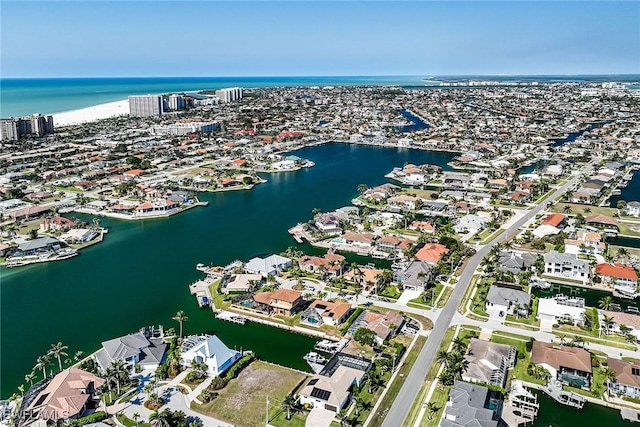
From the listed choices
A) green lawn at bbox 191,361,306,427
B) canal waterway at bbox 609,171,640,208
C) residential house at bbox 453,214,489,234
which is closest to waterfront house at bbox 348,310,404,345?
green lawn at bbox 191,361,306,427

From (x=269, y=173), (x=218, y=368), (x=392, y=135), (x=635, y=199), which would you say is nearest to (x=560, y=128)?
(x=392, y=135)

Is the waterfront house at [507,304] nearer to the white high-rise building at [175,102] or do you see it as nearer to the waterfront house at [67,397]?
the waterfront house at [67,397]

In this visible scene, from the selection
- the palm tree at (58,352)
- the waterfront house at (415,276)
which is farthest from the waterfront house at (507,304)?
the palm tree at (58,352)

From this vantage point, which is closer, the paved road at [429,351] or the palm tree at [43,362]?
the paved road at [429,351]

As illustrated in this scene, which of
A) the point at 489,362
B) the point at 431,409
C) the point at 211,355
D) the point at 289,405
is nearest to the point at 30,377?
the point at 211,355

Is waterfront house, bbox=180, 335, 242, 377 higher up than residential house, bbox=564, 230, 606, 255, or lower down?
lower down

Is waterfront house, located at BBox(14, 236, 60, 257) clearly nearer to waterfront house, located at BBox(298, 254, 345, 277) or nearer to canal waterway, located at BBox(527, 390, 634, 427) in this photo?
waterfront house, located at BBox(298, 254, 345, 277)

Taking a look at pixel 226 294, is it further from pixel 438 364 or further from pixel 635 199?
pixel 635 199
